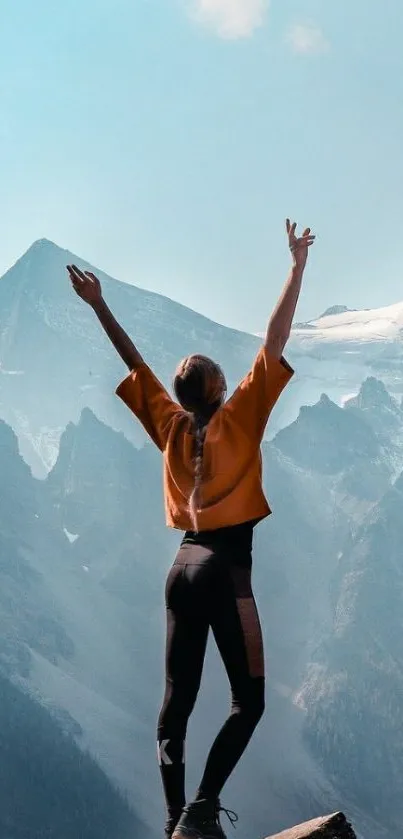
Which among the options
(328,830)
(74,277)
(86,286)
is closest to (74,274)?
(74,277)

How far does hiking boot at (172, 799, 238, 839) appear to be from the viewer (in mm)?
7297

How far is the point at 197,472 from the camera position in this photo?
7.81m

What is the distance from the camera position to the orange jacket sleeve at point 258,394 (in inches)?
302

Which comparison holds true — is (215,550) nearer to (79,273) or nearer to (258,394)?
(258,394)

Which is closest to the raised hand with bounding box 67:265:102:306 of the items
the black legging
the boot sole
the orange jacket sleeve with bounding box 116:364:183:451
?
the orange jacket sleeve with bounding box 116:364:183:451

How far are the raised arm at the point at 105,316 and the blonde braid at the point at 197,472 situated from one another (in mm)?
928

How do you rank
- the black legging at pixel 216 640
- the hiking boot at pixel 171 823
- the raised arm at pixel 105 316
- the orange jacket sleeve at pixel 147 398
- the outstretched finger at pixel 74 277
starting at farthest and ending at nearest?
the outstretched finger at pixel 74 277
the raised arm at pixel 105 316
the orange jacket sleeve at pixel 147 398
the hiking boot at pixel 171 823
the black legging at pixel 216 640

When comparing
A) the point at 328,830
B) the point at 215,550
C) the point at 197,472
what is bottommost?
the point at 328,830

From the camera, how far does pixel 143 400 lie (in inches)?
333

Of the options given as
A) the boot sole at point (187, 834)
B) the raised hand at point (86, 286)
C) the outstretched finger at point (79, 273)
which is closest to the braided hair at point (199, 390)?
the raised hand at point (86, 286)

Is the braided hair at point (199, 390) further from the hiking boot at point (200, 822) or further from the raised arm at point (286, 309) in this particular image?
the hiking boot at point (200, 822)

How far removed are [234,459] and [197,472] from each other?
299 mm

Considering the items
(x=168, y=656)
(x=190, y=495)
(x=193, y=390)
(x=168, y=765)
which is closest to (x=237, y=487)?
(x=190, y=495)

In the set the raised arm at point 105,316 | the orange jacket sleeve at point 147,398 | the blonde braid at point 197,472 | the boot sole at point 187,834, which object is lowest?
the boot sole at point 187,834
